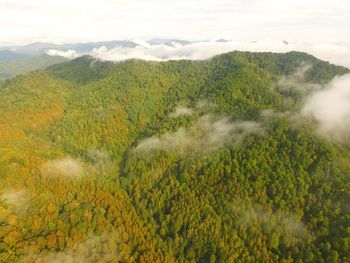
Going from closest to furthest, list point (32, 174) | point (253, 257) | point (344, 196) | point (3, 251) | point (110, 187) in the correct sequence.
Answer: point (3, 251) → point (253, 257) → point (344, 196) → point (32, 174) → point (110, 187)

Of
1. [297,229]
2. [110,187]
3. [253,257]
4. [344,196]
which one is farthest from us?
[110,187]

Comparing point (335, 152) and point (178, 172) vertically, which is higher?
point (335, 152)

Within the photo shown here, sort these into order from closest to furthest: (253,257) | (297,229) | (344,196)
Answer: (253,257) → (297,229) → (344,196)

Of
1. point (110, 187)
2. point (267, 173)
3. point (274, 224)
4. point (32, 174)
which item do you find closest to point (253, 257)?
point (274, 224)

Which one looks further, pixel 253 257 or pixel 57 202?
pixel 57 202

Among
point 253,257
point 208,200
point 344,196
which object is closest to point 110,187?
point 208,200

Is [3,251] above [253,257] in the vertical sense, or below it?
above

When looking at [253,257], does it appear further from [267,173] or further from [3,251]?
[3,251]

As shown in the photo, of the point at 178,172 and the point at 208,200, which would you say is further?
the point at 178,172

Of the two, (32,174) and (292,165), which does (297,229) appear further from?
(32,174)
